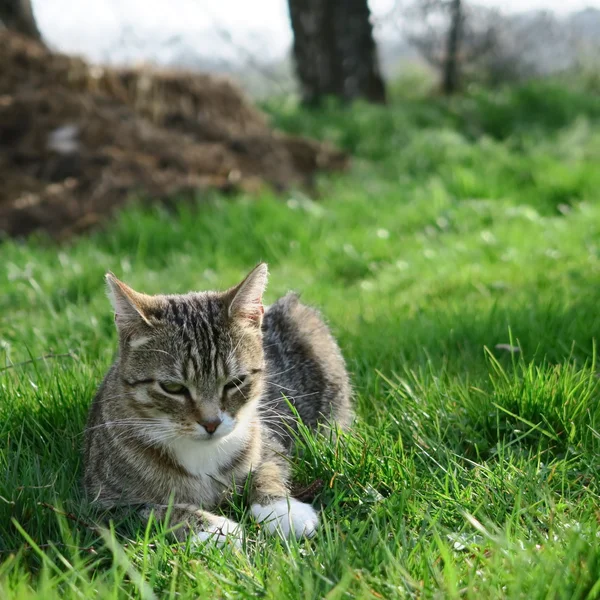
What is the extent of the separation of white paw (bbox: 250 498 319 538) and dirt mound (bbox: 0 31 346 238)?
4.80m

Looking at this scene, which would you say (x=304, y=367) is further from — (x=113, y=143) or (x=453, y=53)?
(x=453, y=53)

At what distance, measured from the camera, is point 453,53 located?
42.3 ft

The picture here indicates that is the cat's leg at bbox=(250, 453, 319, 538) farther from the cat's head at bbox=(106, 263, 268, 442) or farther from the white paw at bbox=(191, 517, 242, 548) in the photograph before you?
the cat's head at bbox=(106, 263, 268, 442)

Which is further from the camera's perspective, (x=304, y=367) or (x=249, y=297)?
(x=304, y=367)

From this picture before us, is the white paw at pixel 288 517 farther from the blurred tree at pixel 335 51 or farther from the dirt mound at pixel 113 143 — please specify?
the blurred tree at pixel 335 51

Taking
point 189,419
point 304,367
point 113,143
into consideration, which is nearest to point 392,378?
point 304,367

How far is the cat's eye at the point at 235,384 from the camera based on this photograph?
2887 millimetres

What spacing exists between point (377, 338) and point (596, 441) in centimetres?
147

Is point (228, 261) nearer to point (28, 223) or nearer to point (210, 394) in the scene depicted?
point (28, 223)

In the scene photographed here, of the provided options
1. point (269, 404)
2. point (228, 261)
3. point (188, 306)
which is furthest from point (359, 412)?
point (228, 261)

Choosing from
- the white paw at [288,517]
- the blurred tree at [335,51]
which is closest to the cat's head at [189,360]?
the white paw at [288,517]

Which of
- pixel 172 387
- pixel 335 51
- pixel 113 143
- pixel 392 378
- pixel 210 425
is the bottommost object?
pixel 392 378

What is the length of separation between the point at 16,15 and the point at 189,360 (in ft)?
28.4

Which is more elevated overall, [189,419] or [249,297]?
[249,297]
